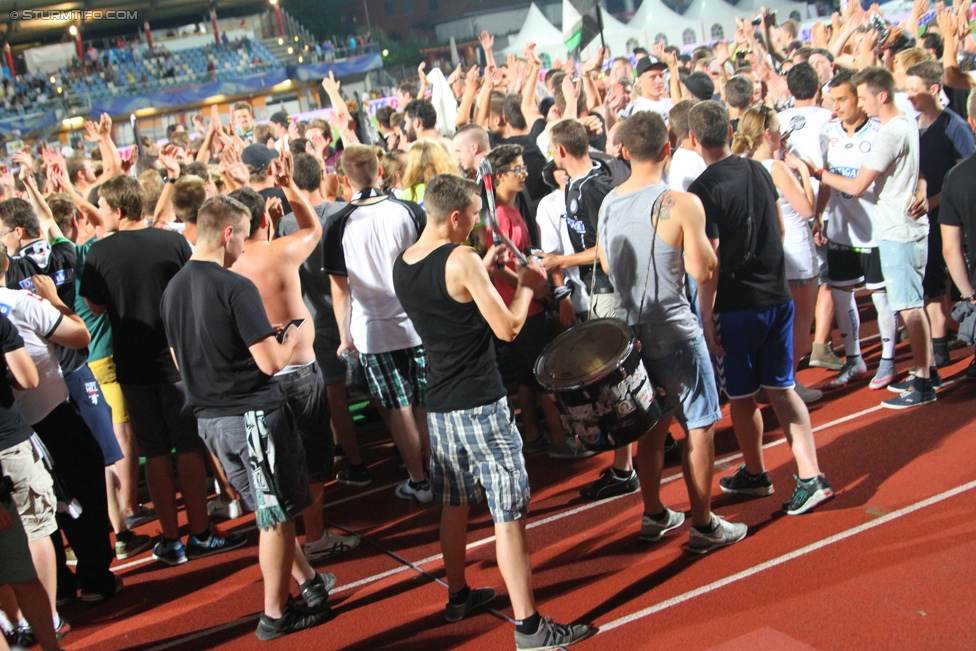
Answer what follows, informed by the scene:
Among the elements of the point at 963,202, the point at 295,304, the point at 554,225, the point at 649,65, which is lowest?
the point at 963,202

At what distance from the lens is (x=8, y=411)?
13.4 ft

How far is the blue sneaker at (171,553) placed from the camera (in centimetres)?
545

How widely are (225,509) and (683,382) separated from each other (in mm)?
3469

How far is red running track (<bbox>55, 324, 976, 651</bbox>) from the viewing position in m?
3.68

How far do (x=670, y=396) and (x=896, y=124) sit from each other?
9.33 ft

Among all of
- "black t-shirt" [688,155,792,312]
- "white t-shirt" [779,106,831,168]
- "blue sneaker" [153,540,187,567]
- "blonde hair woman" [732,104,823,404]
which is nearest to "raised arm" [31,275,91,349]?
"blue sneaker" [153,540,187,567]

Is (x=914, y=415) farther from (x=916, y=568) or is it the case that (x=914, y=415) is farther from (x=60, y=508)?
(x=60, y=508)

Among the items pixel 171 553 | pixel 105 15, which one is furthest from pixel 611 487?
pixel 105 15

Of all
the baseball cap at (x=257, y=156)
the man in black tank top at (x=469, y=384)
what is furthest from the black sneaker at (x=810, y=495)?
the baseball cap at (x=257, y=156)

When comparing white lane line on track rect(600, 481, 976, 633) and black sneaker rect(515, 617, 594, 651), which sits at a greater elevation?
black sneaker rect(515, 617, 594, 651)

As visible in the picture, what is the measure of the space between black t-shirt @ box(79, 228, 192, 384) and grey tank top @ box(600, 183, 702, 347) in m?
2.72

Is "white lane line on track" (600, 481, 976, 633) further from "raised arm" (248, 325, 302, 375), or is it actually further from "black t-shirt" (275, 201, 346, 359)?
"black t-shirt" (275, 201, 346, 359)

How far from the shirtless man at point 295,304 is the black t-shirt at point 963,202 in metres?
3.49

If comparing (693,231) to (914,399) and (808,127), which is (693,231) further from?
(808,127)
